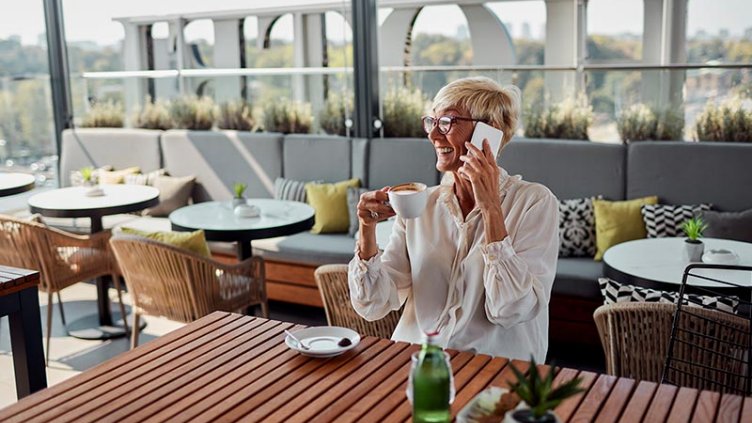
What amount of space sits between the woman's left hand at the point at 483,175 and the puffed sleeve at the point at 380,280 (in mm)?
352

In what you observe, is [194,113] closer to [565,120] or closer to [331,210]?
[331,210]

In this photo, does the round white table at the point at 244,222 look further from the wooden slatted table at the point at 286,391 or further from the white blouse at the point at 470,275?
the wooden slatted table at the point at 286,391

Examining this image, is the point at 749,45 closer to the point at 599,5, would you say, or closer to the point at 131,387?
the point at 599,5

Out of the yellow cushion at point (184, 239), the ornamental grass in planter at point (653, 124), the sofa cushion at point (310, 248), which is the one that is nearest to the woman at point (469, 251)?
the yellow cushion at point (184, 239)

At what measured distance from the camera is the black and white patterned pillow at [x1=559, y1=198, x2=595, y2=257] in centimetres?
478

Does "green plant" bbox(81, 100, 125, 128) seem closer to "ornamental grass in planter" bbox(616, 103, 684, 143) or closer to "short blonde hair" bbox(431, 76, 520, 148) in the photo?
"ornamental grass in planter" bbox(616, 103, 684, 143)

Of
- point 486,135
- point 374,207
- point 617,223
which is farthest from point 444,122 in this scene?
point 617,223

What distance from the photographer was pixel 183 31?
713 centimetres

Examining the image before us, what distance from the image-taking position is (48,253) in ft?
15.0

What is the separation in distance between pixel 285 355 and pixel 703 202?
11.2ft

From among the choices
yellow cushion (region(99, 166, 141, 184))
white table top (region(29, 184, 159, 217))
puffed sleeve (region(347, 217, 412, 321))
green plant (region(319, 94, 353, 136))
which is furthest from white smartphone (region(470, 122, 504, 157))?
yellow cushion (region(99, 166, 141, 184))

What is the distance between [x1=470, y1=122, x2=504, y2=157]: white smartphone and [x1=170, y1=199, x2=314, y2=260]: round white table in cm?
226

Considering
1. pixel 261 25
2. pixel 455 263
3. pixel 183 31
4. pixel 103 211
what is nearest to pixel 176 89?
pixel 183 31

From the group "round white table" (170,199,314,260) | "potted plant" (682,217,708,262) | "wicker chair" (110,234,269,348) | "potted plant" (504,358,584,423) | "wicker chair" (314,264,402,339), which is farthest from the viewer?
"round white table" (170,199,314,260)
